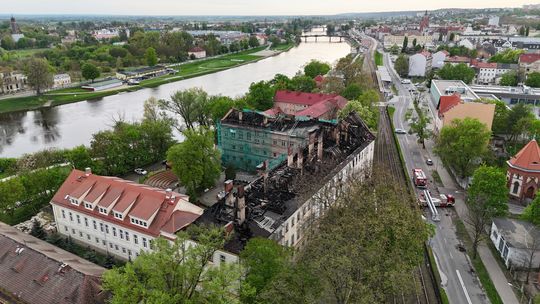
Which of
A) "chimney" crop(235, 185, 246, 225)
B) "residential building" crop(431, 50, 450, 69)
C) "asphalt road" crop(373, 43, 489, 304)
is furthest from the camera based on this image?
"residential building" crop(431, 50, 450, 69)

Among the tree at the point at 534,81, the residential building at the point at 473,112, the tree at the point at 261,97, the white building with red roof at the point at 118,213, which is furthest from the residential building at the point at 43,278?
the tree at the point at 534,81

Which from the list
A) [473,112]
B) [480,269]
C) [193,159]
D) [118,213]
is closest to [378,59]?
[473,112]

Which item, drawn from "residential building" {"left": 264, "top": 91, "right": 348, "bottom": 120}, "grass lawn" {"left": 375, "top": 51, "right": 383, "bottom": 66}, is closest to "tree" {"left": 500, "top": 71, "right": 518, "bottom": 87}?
"residential building" {"left": 264, "top": 91, "right": 348, "bottom": 120}

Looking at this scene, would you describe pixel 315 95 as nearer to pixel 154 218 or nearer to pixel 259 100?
pixel 259 100

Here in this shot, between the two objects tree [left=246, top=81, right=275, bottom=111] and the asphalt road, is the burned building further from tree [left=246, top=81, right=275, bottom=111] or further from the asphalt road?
tree [left=246, top=81, right=275, bottom=111]

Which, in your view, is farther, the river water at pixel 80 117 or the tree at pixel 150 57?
the tree at pixel 150 57

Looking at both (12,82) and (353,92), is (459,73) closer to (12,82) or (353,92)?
(353,92)

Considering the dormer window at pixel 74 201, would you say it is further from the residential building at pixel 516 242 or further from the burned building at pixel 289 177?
the residential building at pixel 516 242
